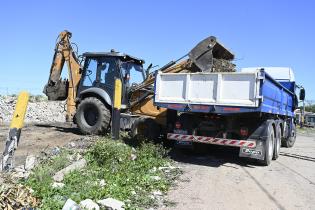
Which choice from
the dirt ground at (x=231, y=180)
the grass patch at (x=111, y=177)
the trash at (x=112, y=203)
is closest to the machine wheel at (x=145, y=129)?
the dirt ground at (x=231, y=180)

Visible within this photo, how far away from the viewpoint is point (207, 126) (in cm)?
1061

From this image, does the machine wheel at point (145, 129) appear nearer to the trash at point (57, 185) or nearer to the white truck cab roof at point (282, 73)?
the trash at point (57, 185)

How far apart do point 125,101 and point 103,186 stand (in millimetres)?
6309

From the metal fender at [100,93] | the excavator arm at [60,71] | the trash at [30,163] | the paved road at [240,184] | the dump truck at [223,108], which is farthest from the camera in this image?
the excavator arm at [60,71]

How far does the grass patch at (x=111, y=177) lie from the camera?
6.02m

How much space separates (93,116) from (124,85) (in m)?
1.43

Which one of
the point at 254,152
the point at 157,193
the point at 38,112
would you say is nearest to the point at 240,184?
the point at 254,152

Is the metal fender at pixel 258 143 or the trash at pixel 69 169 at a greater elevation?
the metal fender at pixel 258 143

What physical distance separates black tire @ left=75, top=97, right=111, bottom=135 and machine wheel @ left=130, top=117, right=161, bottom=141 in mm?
1068

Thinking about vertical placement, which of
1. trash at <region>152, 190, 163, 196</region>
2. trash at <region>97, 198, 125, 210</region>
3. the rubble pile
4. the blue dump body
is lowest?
trash at <region>152, 190, 163, 196</region>

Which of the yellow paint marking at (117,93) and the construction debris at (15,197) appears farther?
the yellow paint marking at (117,93)

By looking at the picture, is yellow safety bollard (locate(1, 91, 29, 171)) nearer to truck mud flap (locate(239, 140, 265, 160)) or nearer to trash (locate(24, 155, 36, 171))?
trash (locate(24, 155, 36, 171))

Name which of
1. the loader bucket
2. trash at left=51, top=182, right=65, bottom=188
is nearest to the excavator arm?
the loader bucket

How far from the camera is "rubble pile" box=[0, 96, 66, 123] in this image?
950 inches
